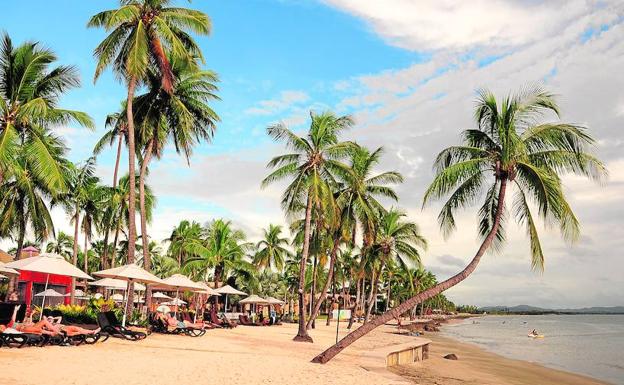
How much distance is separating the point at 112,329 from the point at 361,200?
14.9 meters

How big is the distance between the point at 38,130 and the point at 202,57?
761 cm

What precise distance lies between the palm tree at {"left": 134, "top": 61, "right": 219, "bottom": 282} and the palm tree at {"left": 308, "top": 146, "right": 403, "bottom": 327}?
7.73 m

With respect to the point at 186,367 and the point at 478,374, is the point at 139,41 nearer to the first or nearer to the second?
the point at 186,367

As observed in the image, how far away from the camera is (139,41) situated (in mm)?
19078

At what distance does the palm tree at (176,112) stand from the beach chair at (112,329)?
8530mm

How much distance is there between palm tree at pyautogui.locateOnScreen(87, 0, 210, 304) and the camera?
1920 cm

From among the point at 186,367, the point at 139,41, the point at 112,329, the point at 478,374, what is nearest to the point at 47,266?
the point at 112,329

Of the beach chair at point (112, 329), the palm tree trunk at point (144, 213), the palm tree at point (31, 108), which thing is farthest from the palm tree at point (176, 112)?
the beach chair at point (112, 329)

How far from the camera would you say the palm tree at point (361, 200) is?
2616 centimetres

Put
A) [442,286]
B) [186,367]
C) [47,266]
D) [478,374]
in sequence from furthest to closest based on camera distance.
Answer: [478,374]
[47,266]
[442,286]
[186,367]

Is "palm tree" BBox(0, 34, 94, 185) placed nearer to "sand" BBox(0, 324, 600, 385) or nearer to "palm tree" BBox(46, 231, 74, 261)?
"sand" BBox(0, 324, 600, 385)

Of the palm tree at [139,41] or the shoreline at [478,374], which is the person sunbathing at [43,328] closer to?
the palm tree at [139,41]

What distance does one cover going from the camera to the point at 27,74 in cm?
1730

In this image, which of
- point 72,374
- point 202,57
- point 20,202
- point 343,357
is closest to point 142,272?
point 343,357
